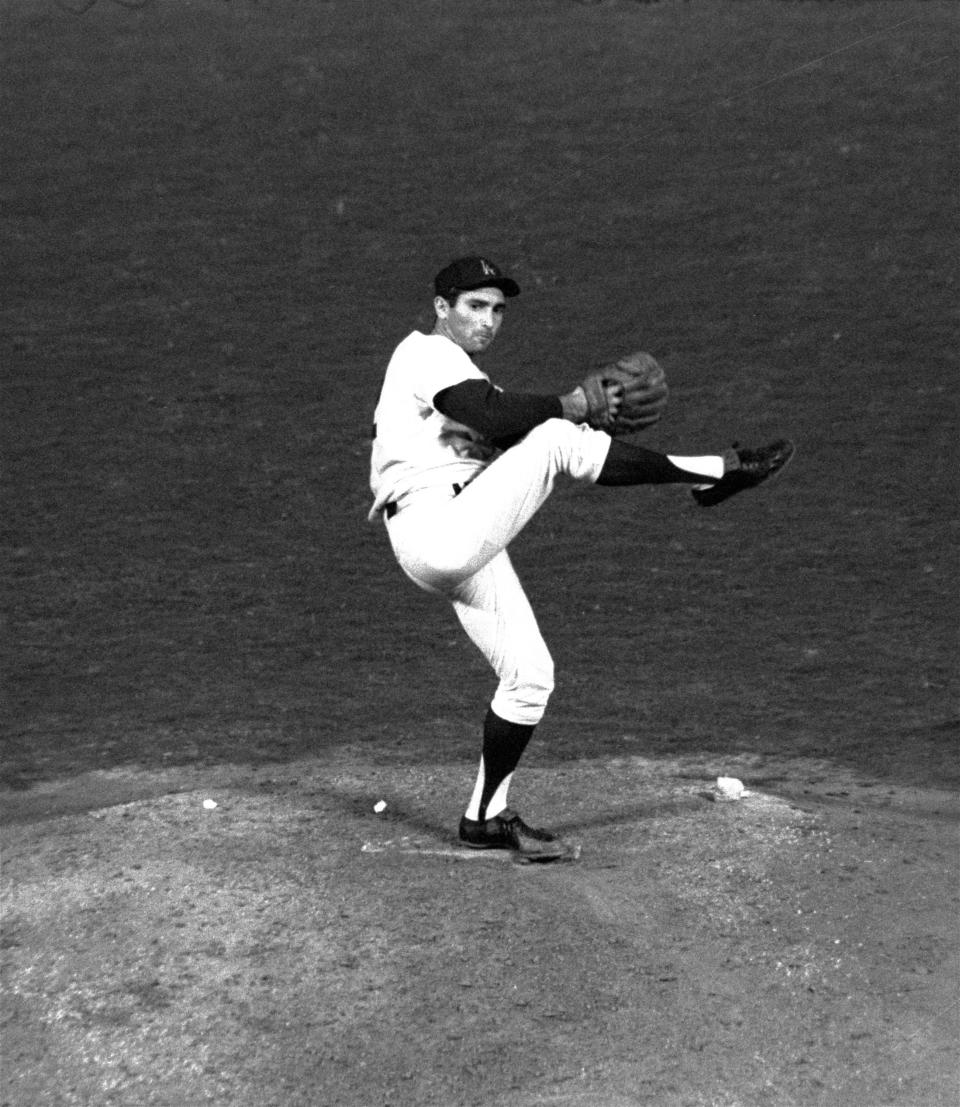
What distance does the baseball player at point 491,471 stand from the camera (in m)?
4.58

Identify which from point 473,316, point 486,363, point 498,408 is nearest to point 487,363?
point 486,363

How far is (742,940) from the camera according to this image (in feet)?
14.3

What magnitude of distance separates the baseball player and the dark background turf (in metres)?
1.31

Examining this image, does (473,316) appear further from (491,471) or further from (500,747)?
(500,747)

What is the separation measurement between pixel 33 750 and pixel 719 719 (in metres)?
2.65

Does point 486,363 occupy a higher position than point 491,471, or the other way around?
point 491,471

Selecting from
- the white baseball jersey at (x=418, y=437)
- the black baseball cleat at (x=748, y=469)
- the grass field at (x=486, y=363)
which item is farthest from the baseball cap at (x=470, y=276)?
the grass field at (x=486, y=363)

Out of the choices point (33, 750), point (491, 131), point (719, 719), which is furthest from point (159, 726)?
point (491, 131)

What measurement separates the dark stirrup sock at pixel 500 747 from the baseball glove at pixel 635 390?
914mm

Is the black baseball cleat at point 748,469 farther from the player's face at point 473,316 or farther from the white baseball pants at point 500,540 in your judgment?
the player's face at point 473,316

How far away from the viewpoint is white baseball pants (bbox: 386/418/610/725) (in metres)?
4.57

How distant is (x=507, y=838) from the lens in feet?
16.3

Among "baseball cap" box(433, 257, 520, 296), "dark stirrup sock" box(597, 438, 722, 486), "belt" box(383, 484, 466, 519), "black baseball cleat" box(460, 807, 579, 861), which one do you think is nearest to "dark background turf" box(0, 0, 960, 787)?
"black baseball cleat" box(460, 807, 579, 861)

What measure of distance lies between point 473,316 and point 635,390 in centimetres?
55
